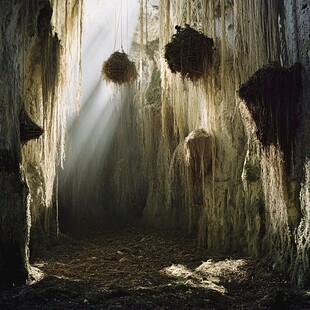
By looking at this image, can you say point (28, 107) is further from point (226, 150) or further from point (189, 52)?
Result: point (226, 150)

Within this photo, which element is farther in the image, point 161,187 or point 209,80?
point 161,187

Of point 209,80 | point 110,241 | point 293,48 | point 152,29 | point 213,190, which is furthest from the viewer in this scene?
point 152,29

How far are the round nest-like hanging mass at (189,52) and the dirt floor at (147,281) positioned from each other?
323cm

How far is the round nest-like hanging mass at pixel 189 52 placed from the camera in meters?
6.21

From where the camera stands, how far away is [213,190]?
24.2ft

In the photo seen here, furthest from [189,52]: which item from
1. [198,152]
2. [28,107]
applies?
[28,107]

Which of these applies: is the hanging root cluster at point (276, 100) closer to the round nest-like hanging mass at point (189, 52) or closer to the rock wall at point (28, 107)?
the round nest-like hanging mass at point (189, 52)

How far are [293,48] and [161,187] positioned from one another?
679 centimetres

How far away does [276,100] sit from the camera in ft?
14.9

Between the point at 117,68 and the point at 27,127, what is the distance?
3.18 metres

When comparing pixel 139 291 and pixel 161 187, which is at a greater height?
pixel 161 187

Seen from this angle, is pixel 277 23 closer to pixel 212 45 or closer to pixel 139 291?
pixel 212 45

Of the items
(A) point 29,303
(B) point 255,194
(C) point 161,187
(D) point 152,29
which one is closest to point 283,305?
(A) point 29,303

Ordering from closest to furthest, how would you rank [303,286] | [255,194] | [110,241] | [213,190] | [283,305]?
[283,305] → [303,286] → [255,194] → [213,190] → [110,241]
